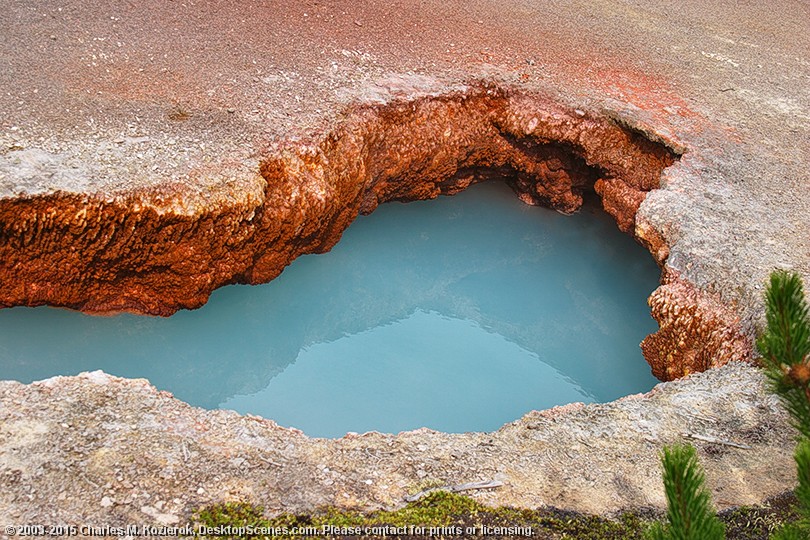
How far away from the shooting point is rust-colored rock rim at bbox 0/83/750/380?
6.71 metres

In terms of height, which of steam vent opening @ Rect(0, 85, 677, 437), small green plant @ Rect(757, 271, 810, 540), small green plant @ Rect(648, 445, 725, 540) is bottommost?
steam vent opening @ Rect(0, 85, 677, 437)

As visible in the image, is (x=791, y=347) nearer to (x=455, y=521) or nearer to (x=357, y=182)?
(x=455, y=521)

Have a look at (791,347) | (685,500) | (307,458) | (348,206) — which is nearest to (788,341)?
(791,347)

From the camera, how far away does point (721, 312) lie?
22.0 ft

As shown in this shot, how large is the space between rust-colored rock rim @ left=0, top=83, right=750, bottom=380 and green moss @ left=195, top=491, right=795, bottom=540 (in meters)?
1.86

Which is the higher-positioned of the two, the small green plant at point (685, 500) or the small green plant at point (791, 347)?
the small green plant at point (791, 347)

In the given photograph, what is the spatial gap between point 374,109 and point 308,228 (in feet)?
4.55

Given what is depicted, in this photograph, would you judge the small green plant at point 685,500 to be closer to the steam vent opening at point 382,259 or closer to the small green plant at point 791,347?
the small green plant at point 791,347

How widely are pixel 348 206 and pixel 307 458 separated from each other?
150 inches

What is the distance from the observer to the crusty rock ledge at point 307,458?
460cm

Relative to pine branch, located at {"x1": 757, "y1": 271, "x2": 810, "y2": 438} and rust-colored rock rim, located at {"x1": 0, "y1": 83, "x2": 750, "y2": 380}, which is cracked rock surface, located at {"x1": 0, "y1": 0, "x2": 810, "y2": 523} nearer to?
rust-colored rock rim, located at {"x1": 0, "y1": 83, "x2": 750, "y2": 380}

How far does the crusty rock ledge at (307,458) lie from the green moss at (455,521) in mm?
82

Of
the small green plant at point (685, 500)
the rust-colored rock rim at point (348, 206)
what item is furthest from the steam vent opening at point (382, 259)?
the small green plant at point (685, 500)

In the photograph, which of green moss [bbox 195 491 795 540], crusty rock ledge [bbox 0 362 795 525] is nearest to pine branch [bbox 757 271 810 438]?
green moss [bbox 195 491 795 540]
